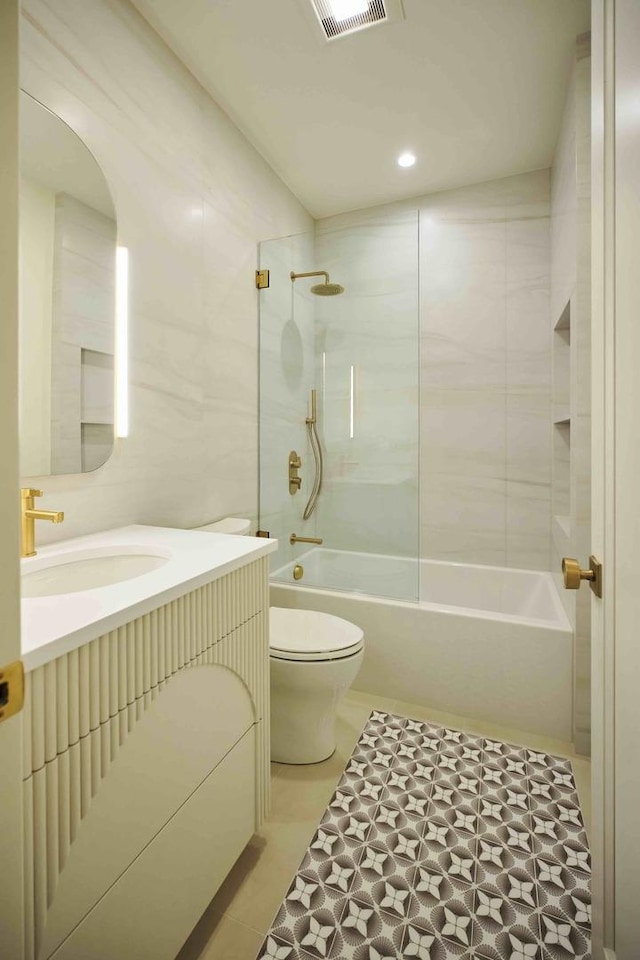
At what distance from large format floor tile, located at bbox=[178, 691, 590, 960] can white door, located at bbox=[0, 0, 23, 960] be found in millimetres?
931

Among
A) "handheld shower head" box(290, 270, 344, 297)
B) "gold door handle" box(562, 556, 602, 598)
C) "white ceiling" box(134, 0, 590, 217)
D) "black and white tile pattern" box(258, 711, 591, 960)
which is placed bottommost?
"black and white tile pattern" box(258, 711, 591, 960)

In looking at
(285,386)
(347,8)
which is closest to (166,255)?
(285,386)

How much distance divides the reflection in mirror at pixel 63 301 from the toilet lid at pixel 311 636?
35.3 inches

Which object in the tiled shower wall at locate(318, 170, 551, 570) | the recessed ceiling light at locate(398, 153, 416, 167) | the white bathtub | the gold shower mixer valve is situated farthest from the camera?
the tiled shower wall at locate(318, 170, 551, 570)

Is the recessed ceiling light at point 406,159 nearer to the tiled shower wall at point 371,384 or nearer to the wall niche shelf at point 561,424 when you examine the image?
the tiled shower wall at point 371,384

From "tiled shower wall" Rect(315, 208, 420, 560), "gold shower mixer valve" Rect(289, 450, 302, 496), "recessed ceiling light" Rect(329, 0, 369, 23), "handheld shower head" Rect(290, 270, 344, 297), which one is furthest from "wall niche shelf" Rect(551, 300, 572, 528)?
"recessed ceiling light" Rect(329, 0, 369, 23)

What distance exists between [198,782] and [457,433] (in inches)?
91.4

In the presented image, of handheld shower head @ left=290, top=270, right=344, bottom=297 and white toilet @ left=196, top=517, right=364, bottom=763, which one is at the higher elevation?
handheld shower head @ left=290, top=270, right=344, bottom=297

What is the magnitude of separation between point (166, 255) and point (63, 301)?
55cm

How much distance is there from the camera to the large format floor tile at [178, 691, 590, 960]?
Answer: 110 centimetres

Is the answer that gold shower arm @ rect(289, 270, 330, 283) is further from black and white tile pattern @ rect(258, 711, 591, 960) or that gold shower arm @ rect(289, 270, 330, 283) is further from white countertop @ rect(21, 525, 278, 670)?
black and white tile pattern @ rect(258, 711, 591, 960)

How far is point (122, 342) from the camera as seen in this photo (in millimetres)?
1555

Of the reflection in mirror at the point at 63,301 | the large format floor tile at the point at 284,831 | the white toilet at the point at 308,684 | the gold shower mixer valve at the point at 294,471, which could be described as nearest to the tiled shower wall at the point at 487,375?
the gold shower mixer valve at the point at 294,471

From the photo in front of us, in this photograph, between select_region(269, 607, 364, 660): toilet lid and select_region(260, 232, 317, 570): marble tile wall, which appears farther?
select_region(260, 232, 317, 570): marble tile wall
